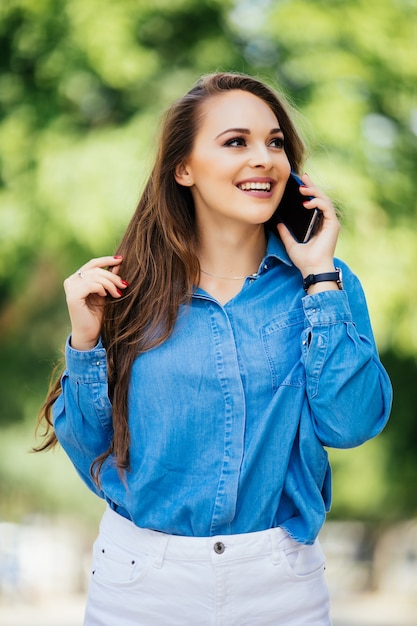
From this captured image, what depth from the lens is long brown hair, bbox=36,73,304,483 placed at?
210 cm

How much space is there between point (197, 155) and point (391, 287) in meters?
3.97

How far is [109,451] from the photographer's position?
2.11 meters

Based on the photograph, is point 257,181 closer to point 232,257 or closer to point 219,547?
point 232,257

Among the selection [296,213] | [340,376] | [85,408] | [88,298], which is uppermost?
[296,213]

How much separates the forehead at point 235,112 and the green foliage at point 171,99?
11.6ft

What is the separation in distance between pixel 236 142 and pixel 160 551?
36.3 inches

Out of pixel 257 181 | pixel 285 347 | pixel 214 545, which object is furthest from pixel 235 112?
pixel 214 545

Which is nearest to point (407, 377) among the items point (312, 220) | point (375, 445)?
point (375, 445)

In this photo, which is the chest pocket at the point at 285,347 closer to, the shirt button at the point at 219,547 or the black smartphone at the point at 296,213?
the black smartphone at the point at 296,213

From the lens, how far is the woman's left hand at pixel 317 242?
2.06 m

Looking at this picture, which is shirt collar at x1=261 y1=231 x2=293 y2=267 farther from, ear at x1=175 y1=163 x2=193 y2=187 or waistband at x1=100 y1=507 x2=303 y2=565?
waistband at x1=100 y1=507 x2=303 y2=565

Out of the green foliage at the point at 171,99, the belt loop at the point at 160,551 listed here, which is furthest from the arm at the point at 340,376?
the green foliage at the point at 171,99

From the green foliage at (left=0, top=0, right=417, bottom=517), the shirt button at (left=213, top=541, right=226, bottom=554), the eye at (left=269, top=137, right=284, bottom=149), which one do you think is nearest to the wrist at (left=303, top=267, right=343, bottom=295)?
the eye at (left=269, top=137, right=284, bottom=149)

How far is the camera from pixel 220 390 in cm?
200
